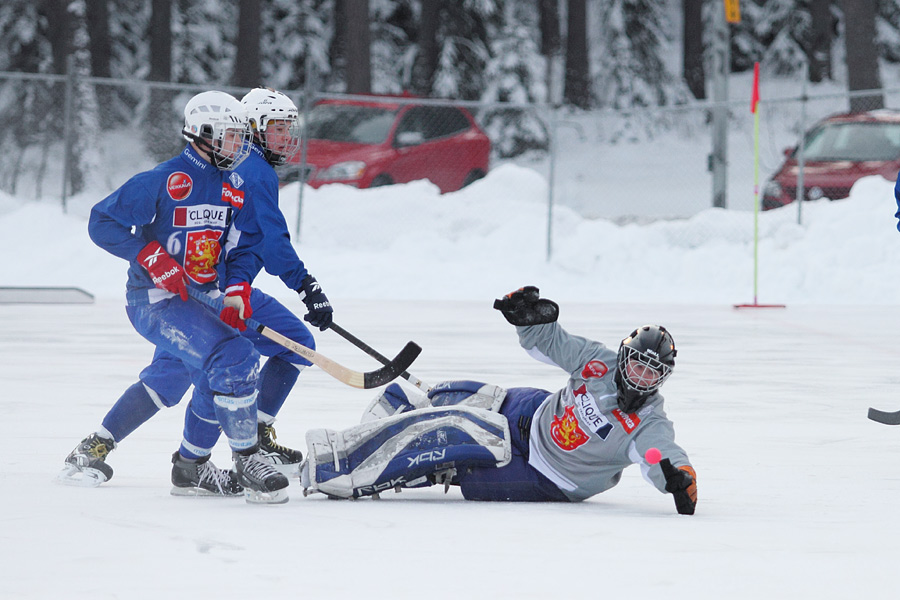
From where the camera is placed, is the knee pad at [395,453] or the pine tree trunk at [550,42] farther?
the pine tree trunk at [550,42]

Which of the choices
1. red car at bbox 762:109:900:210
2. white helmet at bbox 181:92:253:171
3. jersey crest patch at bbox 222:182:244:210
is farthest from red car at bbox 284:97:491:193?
white helmet at bbox 181:92:253:171

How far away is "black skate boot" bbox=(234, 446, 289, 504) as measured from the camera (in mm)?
4102

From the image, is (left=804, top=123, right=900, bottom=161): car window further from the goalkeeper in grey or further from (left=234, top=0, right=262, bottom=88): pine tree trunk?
(left=234, top=0, right=262, bottom=88): pine tree trunk

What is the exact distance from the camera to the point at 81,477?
4.37 m

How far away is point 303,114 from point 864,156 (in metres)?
6.18

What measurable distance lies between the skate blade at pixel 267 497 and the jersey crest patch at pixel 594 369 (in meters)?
1.01

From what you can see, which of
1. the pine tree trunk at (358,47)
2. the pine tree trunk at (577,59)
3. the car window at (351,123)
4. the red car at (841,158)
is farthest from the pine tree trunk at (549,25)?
the red car at (841,158)

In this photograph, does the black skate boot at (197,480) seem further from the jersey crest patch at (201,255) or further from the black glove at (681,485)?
the black glove at (681,485)

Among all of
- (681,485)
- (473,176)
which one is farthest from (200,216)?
(473,176)

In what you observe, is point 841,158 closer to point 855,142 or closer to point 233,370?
point 855,142

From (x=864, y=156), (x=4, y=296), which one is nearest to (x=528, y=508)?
(x=4, y=296)

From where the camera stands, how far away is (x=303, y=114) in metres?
14.4

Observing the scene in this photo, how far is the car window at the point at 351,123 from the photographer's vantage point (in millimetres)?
15523

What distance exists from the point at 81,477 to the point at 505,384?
3.11 m
